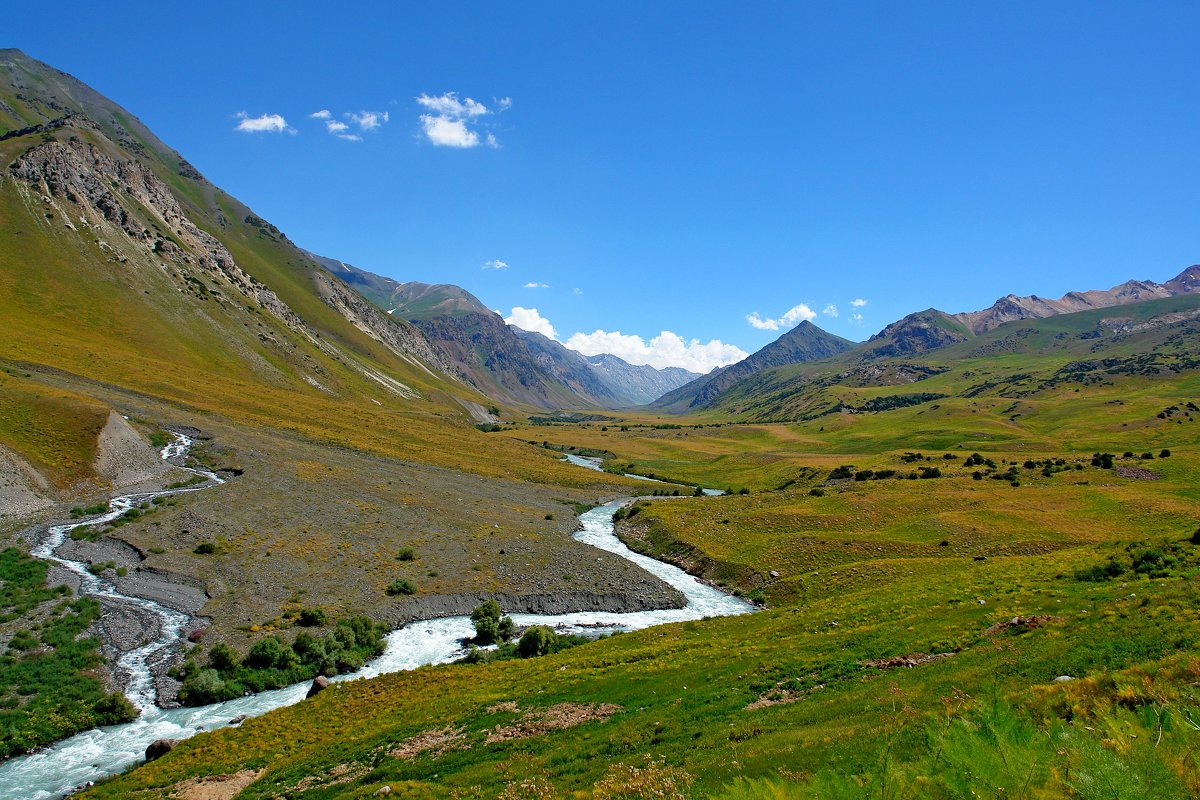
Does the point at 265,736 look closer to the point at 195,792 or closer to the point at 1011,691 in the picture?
the point at 195,792

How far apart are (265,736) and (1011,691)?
30.8 meters

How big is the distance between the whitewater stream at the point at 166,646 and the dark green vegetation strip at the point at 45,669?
3.08ft

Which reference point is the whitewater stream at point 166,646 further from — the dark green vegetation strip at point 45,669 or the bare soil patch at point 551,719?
the bare soil patch at point 551,719

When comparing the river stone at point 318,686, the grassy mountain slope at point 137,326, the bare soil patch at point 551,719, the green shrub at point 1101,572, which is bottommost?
the river stone at point 318,686

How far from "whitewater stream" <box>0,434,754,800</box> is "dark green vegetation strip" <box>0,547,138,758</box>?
939 mm

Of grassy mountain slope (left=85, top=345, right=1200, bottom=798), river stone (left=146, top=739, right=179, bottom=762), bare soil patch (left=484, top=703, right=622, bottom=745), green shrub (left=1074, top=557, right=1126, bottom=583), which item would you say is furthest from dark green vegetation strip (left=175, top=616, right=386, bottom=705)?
green shrub (left=1074, top=557, right=1126, bottom=583)

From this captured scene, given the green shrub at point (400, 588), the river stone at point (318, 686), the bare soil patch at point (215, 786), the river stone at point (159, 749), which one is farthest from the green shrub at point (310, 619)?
the bare soil patch at point (215, 786)

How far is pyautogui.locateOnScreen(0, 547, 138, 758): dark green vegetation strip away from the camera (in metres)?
27.9

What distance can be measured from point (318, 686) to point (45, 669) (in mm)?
15194

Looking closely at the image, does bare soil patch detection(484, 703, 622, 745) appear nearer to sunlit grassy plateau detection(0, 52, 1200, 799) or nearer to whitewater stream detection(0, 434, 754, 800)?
sunlit grassy plateau detection(0, 52, 1200, 799)

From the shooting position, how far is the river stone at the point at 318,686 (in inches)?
1278

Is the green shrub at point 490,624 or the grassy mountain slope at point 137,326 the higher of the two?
the grassy mountain slope at point 137,326

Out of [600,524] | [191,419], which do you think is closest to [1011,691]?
[600,524]

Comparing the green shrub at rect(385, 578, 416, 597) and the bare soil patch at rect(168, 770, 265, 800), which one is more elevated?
the bare soil patch at rect(168, 770, 265, 800)
